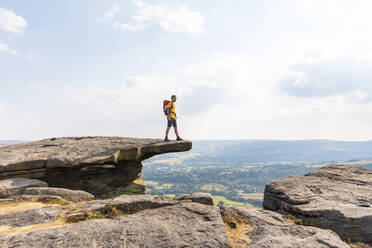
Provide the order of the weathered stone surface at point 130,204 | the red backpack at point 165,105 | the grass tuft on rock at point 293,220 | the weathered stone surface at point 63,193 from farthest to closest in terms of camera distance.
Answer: the red backpack at point 165,105, the weathered stone surface at point 63,193, the grass tuft on rock at point 293,220, the weathered stone surface at point 130,204

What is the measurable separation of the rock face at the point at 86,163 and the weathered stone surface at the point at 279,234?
1494 cm

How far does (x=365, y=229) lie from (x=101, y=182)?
22.3m

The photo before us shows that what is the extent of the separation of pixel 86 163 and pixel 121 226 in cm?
1378

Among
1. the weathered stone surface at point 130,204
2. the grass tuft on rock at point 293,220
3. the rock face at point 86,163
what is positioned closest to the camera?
the weathered stone surface at point 130,204

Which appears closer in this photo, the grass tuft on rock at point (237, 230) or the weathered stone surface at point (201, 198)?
the grass tuft on rock at point (237, 230)

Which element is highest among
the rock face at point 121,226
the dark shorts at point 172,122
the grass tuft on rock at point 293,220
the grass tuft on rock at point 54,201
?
the dark shorts at point 172,122

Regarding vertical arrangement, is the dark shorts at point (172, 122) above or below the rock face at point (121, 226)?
above

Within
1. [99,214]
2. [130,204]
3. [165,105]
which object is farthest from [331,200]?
[165,105]

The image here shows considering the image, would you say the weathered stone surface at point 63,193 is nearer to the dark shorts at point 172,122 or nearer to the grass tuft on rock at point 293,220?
the dark shorts at point 172,122

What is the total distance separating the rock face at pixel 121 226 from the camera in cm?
780

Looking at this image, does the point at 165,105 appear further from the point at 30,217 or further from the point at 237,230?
the point at 237,230

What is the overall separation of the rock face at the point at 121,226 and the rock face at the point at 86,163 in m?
10.7

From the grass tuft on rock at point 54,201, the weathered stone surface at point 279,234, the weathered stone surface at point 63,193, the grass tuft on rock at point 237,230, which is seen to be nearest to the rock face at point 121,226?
the grass tuft on rock at point 237,230

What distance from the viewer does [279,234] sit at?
9031 mm
